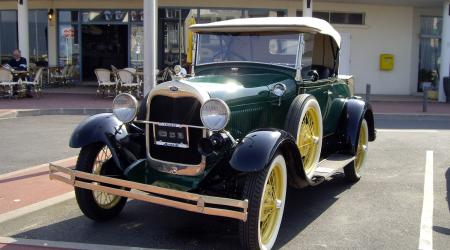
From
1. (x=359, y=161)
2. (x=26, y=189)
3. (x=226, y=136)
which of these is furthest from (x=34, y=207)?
(x=359, y=161)

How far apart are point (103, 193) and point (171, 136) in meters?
1.08

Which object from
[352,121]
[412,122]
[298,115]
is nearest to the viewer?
[298,115]

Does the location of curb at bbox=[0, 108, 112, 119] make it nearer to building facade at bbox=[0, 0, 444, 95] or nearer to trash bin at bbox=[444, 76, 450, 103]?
building facade at bbox=[0, 0, 444, 95]

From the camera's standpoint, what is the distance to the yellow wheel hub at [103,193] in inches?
211

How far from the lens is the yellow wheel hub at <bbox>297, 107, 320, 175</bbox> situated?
5.68 meters

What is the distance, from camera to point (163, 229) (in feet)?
17.2

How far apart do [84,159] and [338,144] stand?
325 cm

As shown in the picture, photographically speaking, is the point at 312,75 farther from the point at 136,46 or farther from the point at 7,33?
the point at 7,33

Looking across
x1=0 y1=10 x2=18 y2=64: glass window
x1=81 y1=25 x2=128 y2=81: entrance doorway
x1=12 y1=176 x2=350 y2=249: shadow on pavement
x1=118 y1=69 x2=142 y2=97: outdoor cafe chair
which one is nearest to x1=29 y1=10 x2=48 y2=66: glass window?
x1=0 y1=10 x2=18 y2=64: glass window

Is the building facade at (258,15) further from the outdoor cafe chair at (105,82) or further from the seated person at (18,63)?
the seated person at (18,63)

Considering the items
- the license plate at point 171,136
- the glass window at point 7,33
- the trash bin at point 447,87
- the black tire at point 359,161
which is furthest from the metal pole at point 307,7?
the license plate at point 171,136

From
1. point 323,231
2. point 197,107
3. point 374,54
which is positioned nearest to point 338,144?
point 323,231

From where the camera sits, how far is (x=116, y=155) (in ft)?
16.9

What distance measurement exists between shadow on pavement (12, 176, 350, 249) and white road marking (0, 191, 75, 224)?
0.39 meters
